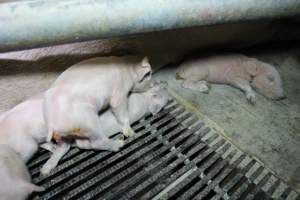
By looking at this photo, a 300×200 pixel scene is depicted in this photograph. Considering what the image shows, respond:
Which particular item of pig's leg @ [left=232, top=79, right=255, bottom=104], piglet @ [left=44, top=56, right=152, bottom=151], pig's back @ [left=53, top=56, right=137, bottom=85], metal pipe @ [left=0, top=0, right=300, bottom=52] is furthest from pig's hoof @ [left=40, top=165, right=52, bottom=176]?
pig's leg @ [left=232, top=79, right=255, bottom=104]

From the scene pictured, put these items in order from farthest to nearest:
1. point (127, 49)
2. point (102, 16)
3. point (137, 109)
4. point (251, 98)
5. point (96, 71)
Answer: point (251, 98) → point (127, 49) → point (137, 109) → point (96, 71) → point (102, 16)

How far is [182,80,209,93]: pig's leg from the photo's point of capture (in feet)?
6.48

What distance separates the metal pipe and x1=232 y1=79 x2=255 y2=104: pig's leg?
78 centimetres

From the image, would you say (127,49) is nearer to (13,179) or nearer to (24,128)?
(24,128)

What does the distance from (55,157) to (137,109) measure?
1.54 feet

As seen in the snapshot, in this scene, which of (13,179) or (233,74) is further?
(233,74)

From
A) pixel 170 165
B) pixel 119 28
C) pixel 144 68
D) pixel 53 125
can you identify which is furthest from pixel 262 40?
pixel 53 125

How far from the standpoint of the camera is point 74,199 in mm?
1352

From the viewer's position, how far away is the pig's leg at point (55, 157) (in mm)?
1443

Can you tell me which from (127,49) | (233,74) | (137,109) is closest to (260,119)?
(233,74)

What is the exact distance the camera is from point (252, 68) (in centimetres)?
202

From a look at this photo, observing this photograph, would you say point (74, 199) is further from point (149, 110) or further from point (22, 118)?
point (149, 110)

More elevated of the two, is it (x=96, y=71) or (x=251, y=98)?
(x=96, y=71)

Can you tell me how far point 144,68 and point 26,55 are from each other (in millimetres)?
562
